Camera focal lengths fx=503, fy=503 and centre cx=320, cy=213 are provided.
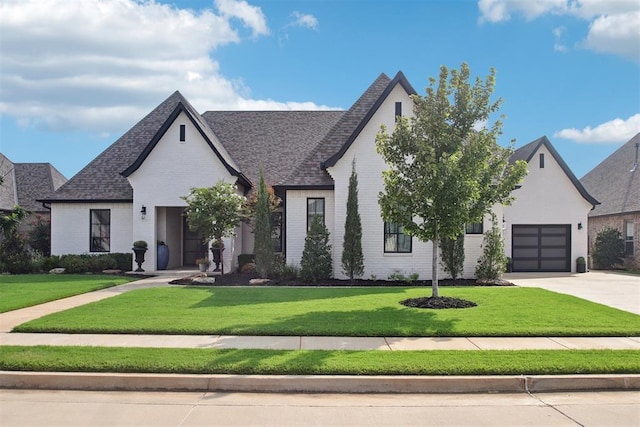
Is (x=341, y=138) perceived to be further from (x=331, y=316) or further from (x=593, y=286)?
(x=331, y=316)

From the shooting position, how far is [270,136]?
2642 cm

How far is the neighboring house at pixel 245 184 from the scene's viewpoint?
18.9 metres

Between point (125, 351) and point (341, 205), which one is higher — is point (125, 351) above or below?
below

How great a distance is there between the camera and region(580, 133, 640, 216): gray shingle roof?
27875 mm

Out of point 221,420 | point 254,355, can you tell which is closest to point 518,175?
point 254,355

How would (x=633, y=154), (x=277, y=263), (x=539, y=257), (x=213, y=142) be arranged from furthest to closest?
(x=633, y=154), (x=539, y=257), (x=213, y=142), (x=277, y=263)

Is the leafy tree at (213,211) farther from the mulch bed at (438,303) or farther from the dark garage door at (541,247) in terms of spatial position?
the dark garage door at (541,247)

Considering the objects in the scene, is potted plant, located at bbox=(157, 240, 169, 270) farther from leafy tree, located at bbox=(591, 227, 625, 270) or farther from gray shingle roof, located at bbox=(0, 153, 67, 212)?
leafy tree, located at bbox=(591, 227, 625, 270)

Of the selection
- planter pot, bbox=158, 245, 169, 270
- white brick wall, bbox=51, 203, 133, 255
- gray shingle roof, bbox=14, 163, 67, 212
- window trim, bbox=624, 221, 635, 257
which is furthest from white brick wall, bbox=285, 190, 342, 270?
gray shingle roof, bbox=14, 163, 67, 212

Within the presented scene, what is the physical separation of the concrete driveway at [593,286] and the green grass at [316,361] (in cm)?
600

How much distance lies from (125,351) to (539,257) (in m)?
22.0

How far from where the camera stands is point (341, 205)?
1888 cm

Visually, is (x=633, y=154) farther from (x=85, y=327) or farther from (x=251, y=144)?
(x=85, y=327)

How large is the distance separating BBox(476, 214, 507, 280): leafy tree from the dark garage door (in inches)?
274
